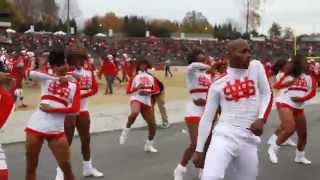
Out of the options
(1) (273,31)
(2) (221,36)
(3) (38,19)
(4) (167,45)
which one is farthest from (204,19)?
(4) (167,45)

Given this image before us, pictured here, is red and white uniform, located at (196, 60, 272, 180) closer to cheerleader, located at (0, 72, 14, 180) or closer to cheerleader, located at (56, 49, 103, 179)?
cheerleader, located at (0, 72, 14, 180)

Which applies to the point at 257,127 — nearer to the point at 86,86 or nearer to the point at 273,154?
the point at 86,86

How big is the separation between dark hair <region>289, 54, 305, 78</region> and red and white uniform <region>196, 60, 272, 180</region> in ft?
15.9

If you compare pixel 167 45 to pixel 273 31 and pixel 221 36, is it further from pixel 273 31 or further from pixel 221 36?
pixel 273 31

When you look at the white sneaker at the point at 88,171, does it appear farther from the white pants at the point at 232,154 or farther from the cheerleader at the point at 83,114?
the white pants at the point at 232,154

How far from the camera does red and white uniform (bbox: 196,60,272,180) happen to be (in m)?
5.93

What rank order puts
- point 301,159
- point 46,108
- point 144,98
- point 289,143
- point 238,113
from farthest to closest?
1. point 289,143
2. point 144,98
3. point 301,159
4. point 46,108
5. point 238,113

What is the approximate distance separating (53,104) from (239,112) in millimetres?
2467

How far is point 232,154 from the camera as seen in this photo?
5887 millimetres

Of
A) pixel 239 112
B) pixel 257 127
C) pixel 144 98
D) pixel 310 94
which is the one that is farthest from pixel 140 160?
pixel 257 127

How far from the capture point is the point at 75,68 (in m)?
8.95

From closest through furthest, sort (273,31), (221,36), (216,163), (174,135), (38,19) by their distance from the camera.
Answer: (216,163) < (174,135) < (38,19) < (221,36) < (273,31)

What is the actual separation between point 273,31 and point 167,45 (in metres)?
53.7

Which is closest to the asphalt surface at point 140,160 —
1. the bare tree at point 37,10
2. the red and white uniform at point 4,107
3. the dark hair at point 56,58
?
the dark hair at point 56,58
